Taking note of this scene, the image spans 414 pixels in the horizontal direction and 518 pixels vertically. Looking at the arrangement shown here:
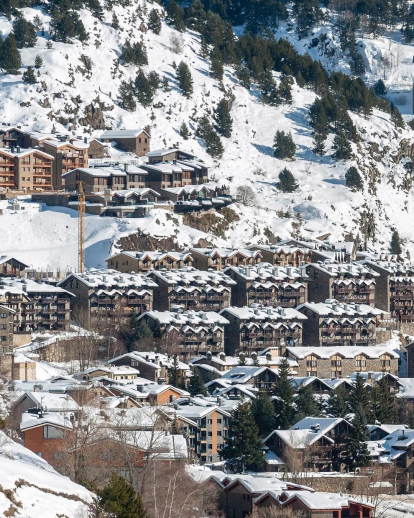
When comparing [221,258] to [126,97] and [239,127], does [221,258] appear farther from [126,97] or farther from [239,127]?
[239,127]

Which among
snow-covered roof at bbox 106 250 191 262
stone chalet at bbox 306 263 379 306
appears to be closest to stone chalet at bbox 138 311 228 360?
snow-covered roof at bbox 106 250 191 262

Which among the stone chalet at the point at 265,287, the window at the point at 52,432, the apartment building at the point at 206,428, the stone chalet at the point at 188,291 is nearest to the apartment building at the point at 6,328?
the stone chalet at the point at 188,291

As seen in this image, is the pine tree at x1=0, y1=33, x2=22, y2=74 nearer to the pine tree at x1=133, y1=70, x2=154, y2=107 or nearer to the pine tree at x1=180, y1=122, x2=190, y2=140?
the pine tree at x1=133, y1=70, x2=154, y2=107

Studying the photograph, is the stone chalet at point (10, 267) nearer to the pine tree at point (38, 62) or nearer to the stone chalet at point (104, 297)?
the stone chalet at point (104, 297)

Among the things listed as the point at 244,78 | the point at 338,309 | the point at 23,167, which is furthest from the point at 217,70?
the point at 338,309

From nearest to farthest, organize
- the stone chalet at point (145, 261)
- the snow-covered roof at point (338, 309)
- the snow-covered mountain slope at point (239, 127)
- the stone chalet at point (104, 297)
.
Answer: the stone chalet at point (104, 297) → the snow-covered roof at point (338, 309) → the stone chalet at point (145, 261) → the snow-covered mountain slope at point (239, 127)

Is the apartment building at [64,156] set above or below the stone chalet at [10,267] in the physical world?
above
